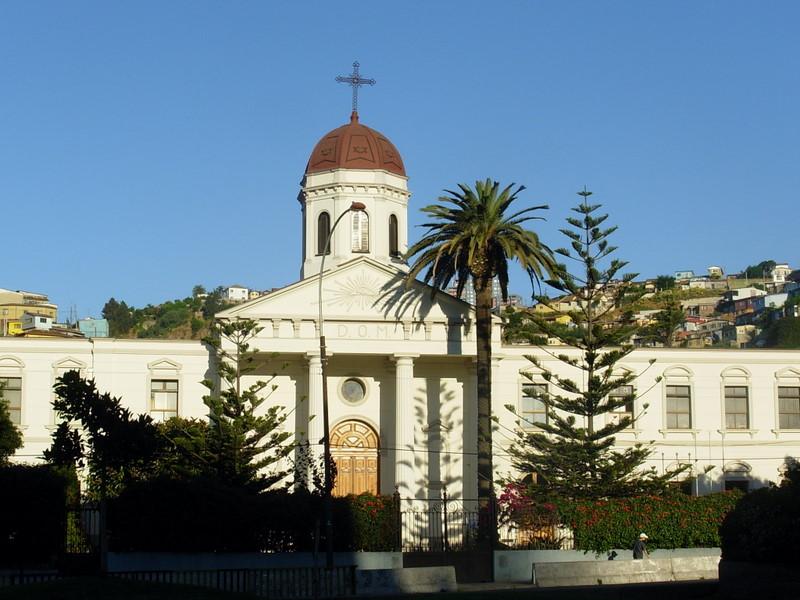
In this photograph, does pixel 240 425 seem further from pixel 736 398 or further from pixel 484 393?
pixel 736 398

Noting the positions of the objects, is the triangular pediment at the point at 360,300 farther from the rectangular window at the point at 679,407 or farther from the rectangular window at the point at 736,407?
the rectangular window at the point at 736,407

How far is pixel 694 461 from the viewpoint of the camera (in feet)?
158

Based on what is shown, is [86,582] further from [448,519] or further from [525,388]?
[525,388]

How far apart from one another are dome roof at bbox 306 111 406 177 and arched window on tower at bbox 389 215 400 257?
2006 mm

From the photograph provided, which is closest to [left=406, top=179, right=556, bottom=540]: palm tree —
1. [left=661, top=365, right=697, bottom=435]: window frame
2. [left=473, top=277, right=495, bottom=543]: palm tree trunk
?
[left=473, top=277, right=495, bottom=543]: palm tree trunk

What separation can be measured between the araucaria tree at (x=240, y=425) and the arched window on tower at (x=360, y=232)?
6.88 m

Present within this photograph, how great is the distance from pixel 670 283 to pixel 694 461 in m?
107

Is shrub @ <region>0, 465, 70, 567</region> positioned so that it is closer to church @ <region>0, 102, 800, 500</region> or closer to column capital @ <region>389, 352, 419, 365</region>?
church @ <region>0, 102, 800, 500</region>

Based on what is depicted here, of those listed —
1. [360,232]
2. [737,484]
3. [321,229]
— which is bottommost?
[737,484]

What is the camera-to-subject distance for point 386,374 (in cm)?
4675

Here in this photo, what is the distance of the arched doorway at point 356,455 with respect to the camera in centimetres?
4644

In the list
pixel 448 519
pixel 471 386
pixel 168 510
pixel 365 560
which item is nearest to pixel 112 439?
pixel 168 510

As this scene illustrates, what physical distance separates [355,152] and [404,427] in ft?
39.7

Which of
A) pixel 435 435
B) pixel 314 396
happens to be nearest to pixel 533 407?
pixel 435 435
